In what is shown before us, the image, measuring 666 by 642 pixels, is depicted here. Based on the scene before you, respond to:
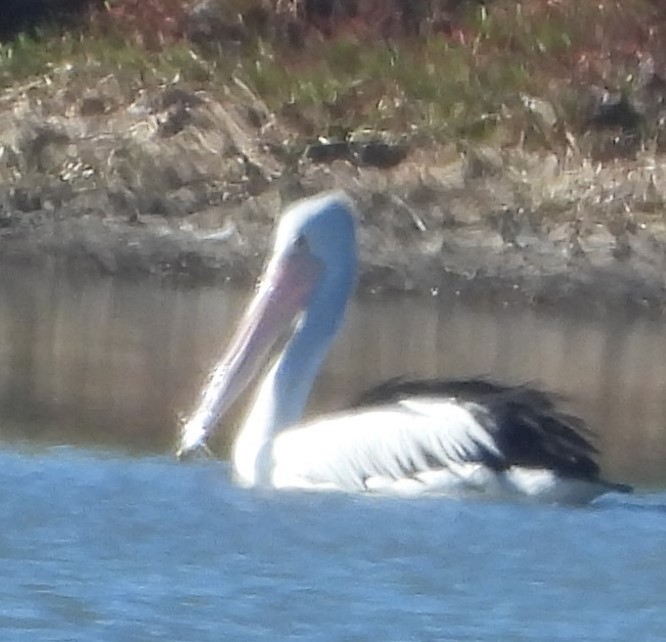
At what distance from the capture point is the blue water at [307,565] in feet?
22.2

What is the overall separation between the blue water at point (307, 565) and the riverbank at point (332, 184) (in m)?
11.0

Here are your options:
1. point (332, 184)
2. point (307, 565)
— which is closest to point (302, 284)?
point (307, 565)

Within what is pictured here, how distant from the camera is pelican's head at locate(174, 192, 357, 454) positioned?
957 cm

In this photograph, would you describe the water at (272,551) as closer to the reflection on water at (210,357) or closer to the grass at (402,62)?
the reflection on water at (210,357)

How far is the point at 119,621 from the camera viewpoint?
22.1ft

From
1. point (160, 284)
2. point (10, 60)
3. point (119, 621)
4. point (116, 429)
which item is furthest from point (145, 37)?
point (119, 621)

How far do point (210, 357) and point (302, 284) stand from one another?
4.98 meters

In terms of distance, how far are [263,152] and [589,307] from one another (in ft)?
12.9

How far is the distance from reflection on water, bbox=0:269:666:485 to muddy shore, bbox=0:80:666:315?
1.04m

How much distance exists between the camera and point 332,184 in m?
21.6

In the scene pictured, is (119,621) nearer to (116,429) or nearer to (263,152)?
(116,429)

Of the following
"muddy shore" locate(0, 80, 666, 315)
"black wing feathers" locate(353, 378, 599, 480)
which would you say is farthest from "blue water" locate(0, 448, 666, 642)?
"muddy shore" locate(0, 80, 666, 315)

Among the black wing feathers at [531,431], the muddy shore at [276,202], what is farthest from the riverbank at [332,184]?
the black wing feathers at [531,431]

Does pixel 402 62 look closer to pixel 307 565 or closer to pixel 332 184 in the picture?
pixel 332 184
